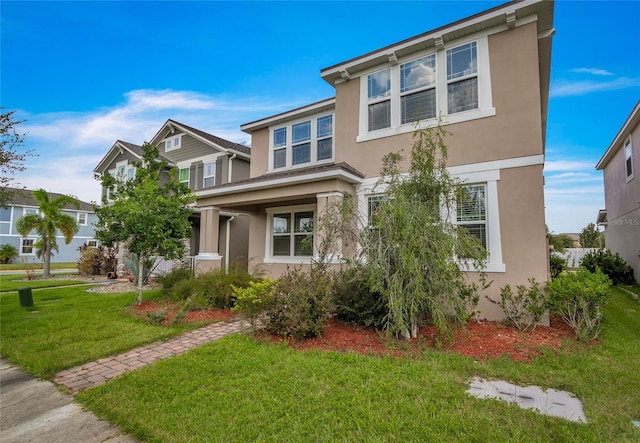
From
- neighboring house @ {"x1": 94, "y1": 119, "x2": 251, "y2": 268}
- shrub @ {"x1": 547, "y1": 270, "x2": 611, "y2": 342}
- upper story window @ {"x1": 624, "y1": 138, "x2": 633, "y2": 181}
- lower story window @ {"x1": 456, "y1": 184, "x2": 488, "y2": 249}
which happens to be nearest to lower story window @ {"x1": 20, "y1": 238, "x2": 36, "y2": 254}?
neighboring house @ {"x1": 94, "y1": 119, "x2": 251, "y2": 268}

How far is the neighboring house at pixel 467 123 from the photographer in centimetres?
687

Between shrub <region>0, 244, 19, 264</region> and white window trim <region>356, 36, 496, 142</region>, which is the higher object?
white window trim <region>356, 36, 496, 142</region>

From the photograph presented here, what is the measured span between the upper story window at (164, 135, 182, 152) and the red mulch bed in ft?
47.9

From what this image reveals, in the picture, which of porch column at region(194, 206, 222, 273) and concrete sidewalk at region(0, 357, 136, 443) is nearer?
concrete sidewalk at region(0, 357, 136, 443)

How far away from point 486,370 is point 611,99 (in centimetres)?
1543

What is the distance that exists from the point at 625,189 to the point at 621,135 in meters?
2.47

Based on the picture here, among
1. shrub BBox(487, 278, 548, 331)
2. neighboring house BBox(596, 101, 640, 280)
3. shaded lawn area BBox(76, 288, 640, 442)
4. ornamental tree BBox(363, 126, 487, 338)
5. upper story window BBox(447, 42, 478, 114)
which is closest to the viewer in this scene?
shaded lawn area BBox(76, 288, 640, 442)

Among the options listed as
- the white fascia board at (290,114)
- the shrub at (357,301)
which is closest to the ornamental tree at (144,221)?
the white fascia board at (290,114)

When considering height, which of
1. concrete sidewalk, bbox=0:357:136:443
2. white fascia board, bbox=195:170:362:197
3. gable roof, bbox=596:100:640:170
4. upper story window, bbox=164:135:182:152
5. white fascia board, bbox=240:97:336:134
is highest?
upper story window, bbox=164:135:182:152

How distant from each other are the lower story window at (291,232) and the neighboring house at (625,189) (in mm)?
12906

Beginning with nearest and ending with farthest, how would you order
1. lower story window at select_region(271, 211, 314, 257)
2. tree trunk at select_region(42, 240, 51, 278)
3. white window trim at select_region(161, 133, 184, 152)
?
lower story window at select_region(271, 211, 314, 257) → tree trunk at select_region(42, 240, 51, 278) → white window trim at select_region(161, 133, 184, 152)

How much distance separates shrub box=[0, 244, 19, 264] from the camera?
92.9ft

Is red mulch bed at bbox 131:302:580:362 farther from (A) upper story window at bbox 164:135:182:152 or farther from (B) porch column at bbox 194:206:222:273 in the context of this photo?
(A) upper story window at bbox 164:135:182:152

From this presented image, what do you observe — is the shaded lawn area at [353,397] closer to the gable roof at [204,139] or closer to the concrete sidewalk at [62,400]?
the concrete sidewalk at [62,400]
